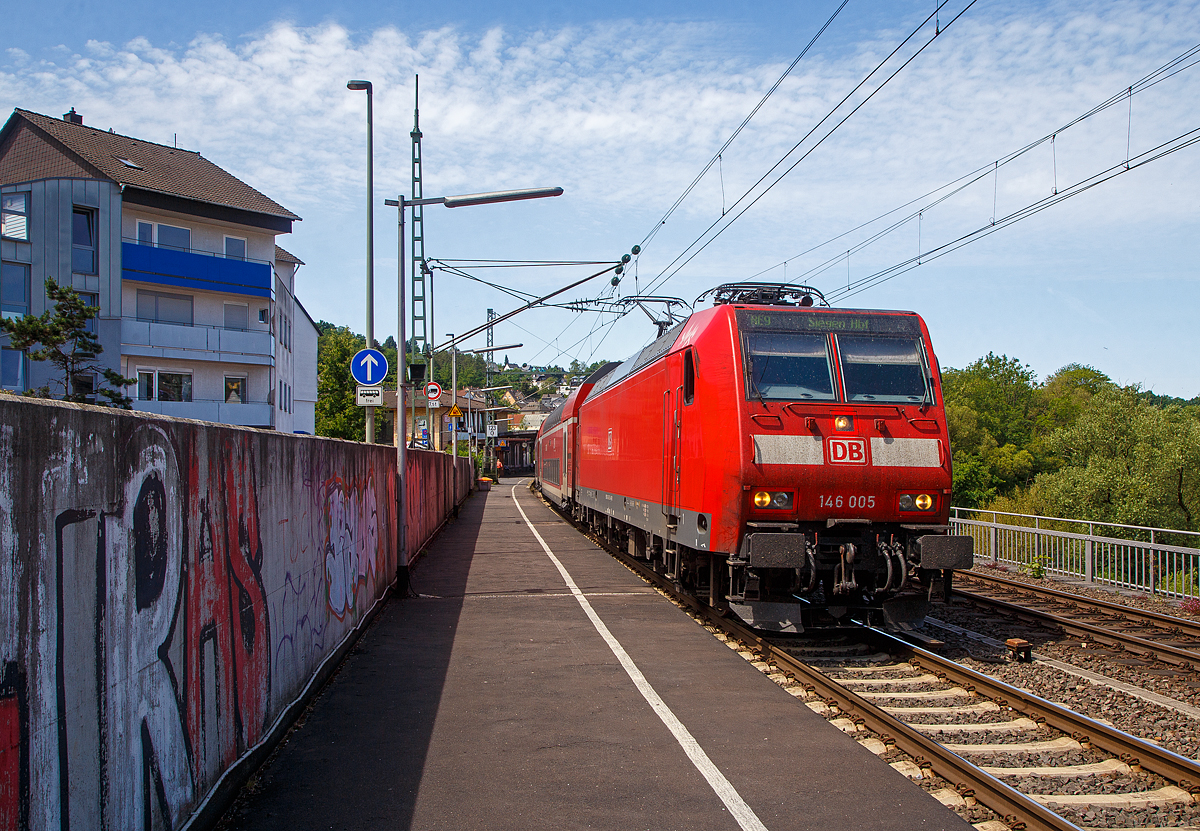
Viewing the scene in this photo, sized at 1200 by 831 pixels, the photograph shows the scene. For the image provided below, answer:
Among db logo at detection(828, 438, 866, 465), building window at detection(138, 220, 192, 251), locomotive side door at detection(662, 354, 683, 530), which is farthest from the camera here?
building window at detection(138, 220, 192, 251)

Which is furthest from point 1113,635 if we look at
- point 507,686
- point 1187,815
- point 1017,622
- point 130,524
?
point 130,524

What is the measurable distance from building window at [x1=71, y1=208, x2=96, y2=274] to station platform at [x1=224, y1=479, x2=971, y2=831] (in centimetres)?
2739

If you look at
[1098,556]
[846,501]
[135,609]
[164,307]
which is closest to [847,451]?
[846,501]

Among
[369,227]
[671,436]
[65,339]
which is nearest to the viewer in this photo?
[671,436]

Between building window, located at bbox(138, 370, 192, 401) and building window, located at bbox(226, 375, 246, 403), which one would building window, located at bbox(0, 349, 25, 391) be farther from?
building window, located at bbox(226, 375, 246, 403)

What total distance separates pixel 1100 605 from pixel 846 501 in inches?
208

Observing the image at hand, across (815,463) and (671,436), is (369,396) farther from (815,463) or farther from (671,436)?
(815,463)

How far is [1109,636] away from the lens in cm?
936

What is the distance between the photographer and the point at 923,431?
8914 mm

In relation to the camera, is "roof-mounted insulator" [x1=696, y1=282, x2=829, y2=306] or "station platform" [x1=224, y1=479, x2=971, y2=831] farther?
"roof-mounted insulator" [x1=696, y1=282, x2=829, y2=306]

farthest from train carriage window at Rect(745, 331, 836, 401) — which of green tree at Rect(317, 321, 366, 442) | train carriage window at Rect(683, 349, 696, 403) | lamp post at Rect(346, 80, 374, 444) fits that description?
green tree at Rect(317, 321, 366, 442)

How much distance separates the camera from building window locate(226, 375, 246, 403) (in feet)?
117

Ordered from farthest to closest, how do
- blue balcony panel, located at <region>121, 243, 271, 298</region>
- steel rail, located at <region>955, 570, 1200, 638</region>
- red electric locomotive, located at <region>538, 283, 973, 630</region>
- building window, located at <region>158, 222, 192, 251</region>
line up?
1. building window, located at <region>158, 222, 192, 251</region>
2. blue balcony panel, located at <region>121, 243, 271, 298</region>
3. steel rail, located at <region>955, 570, 1200, 638</region>
4. red electric locomotive, located at <region>538, 283, 973, 630</region>

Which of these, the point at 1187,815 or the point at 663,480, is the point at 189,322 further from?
the point at 1187,815
